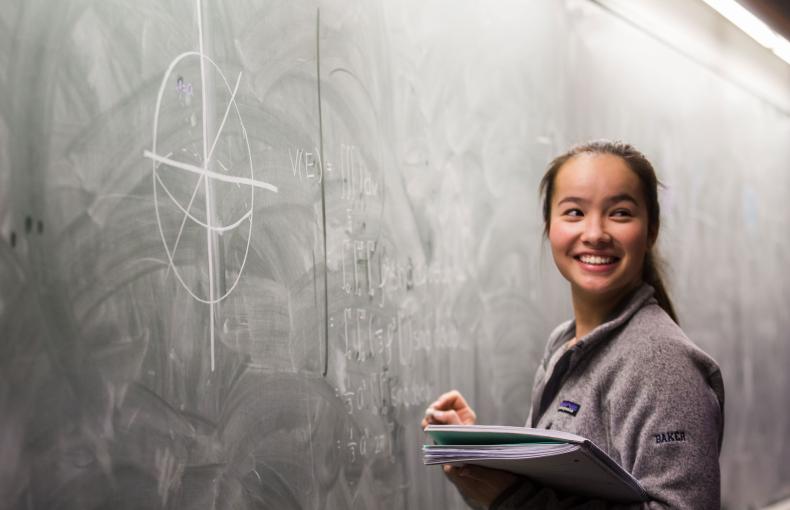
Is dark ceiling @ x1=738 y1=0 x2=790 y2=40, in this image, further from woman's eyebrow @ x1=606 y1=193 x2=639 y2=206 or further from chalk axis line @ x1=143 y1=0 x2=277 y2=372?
chalk axis line @ x1=143 y1=0 x2=277 y2=372

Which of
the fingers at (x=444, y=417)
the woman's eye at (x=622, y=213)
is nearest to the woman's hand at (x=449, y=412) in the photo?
the fingers at (x=444, y=417)

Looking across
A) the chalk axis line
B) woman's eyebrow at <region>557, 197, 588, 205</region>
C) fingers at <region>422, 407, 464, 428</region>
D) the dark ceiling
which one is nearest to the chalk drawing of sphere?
the chalk axis line

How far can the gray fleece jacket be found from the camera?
59.8 inches

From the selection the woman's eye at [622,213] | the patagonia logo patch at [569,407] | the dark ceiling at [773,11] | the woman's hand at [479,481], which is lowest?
the woman's hand at [479,481]

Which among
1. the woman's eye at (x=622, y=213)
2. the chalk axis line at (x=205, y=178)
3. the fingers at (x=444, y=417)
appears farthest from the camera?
the fingers at (x=444, y=417)

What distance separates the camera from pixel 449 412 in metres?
1.96

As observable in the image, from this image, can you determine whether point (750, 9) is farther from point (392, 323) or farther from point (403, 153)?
point (392, 323)

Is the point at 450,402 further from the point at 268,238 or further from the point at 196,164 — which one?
the point at 196,164

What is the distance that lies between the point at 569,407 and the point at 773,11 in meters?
3.34

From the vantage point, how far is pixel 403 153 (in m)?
2.45

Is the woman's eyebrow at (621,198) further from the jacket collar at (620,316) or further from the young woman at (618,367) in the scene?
the jacket collar at (620,316)

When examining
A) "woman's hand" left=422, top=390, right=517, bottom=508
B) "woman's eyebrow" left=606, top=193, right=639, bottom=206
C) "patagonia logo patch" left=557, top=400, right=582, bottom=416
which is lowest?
"woman's hand" left=422, top=390, right=517, bottom=508

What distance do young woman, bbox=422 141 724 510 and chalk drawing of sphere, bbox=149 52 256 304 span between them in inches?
24.7

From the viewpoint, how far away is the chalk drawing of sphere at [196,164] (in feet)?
5.41
